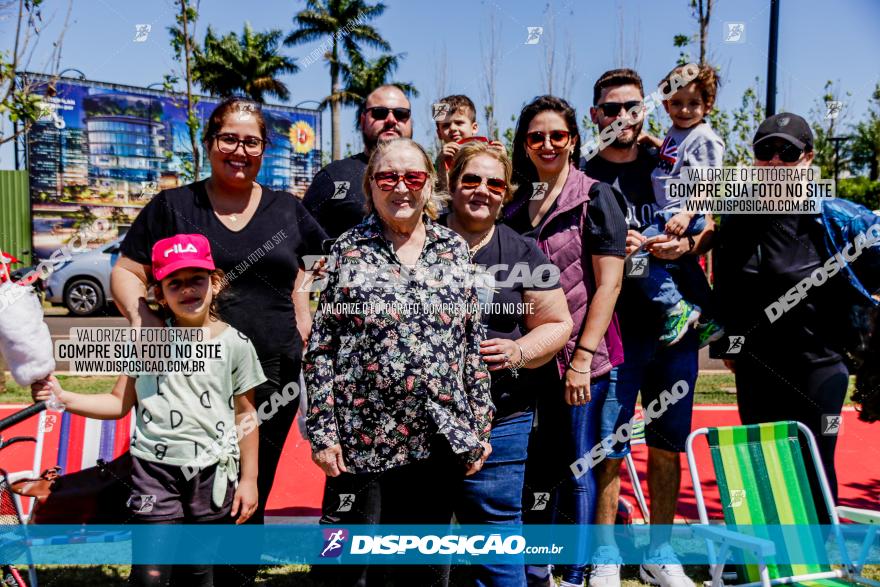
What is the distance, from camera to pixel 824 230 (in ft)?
11.3

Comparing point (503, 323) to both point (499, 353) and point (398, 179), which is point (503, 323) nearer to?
point (499, 353)

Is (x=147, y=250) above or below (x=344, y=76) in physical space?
below

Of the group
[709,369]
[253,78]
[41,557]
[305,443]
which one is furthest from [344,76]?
[41,557]

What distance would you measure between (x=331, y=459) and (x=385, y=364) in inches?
15.6

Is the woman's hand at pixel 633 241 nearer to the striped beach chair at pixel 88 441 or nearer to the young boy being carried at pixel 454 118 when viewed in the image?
the young boy being carried at pixel 454 118

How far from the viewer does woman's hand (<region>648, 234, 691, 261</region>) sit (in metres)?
3.64

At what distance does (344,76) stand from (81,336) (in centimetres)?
3038

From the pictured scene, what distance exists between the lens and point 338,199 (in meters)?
3.75

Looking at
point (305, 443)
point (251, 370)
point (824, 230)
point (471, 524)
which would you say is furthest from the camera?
point (305, 443)

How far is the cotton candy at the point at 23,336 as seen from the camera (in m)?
2.41

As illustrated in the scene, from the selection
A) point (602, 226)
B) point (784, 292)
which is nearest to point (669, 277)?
point (784, 292)

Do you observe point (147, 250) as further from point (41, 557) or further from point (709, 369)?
point (709, 369)

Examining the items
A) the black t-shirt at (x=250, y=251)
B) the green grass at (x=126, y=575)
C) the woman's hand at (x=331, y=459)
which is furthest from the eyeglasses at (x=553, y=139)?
the green grass at (x=126, y=575)

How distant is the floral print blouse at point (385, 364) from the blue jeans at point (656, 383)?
47.3 inches
